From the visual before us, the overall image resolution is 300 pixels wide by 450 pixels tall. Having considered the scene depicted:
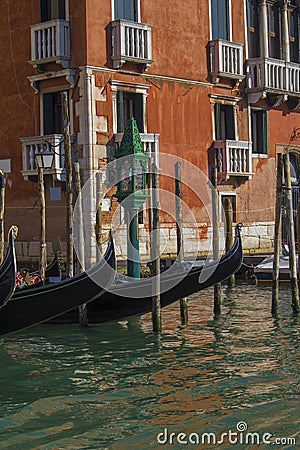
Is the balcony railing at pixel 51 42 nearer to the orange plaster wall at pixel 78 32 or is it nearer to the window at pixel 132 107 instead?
the orange plaster wall at pixel 78 32

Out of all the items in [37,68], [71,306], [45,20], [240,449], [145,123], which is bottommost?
[240,449]

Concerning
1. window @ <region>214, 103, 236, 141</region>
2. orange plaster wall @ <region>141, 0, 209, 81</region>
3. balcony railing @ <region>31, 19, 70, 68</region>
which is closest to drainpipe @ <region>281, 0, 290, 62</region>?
window @ <region>214, 103, 236, 141</region>

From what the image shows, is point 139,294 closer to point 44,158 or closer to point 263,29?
point 44,158

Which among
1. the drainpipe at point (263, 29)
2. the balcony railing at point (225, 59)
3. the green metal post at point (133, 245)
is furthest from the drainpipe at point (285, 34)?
the green metal post at point (133, 245)

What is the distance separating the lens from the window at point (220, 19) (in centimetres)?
1081

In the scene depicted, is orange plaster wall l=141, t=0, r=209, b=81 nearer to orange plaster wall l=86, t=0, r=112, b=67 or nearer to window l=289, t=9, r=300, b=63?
orange plaster wall l=86, t=0, r=112, b=67

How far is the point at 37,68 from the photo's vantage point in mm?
9578

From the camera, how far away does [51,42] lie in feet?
30.9

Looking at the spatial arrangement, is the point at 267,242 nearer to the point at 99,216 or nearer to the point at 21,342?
the point at 99,216

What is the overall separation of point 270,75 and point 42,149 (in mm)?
3642

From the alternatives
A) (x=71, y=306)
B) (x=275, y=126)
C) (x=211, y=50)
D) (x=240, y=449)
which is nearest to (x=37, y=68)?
(x=211, y=50)

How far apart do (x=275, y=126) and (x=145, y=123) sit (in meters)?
2.58

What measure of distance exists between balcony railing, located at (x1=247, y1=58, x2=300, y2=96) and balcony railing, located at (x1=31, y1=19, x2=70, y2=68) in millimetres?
2947

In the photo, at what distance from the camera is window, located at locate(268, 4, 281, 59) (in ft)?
38.2
